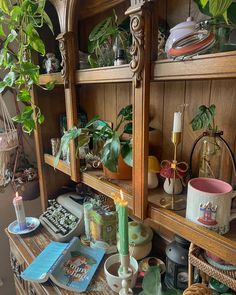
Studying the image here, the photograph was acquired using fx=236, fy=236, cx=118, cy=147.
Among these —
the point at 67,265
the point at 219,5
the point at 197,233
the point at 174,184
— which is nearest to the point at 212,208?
the point at 197,233

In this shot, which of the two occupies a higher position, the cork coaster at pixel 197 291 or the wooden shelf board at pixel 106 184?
the wooden shelf board at pixel 106 184

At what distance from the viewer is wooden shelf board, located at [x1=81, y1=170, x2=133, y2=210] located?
793 millimetres

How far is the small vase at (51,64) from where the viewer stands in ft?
3.70

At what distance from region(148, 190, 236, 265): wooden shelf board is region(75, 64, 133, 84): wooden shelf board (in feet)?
1.29

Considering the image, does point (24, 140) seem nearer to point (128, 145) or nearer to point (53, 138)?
point (53, 138)

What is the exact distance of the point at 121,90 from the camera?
3.45ft

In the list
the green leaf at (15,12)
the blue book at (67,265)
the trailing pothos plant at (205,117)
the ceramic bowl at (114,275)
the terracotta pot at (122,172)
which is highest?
the green leaf at (15,12)

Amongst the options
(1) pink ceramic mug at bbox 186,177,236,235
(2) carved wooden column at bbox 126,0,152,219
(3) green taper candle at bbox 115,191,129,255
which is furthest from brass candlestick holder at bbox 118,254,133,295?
(1) pink ceramic mug at bbox 186,177,236,235

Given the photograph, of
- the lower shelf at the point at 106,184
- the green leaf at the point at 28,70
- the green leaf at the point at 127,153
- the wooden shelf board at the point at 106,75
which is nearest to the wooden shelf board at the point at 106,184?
the lower shelf at the point at 106,184

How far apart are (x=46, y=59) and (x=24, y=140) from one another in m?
0.55

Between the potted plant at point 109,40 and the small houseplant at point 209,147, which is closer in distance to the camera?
the small houseplant at point 209,147

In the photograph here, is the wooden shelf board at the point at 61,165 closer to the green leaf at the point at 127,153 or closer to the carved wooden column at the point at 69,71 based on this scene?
the carved wooden column at the point at 69,71

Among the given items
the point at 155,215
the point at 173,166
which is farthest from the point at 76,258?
the point at 173,166

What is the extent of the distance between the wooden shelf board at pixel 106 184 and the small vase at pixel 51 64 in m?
0.53
